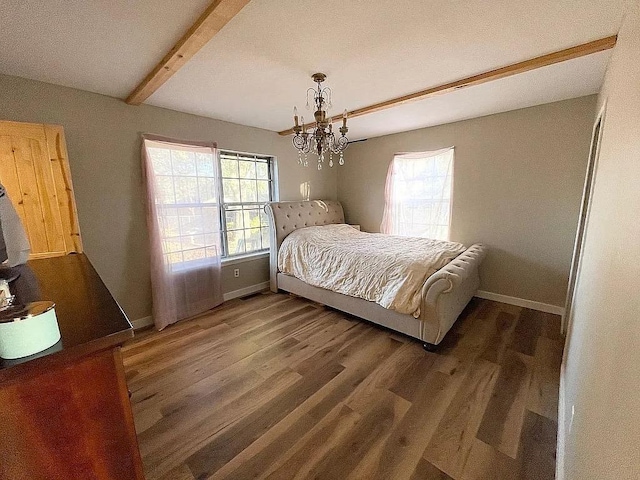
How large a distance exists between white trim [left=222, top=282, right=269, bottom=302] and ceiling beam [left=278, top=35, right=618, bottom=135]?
2.82 meters

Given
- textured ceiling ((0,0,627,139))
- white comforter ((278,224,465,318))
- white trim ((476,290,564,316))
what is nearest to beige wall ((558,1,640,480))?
textured ceiling ((0,0,627,139))

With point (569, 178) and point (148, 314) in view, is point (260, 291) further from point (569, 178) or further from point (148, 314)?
point (569, 178)

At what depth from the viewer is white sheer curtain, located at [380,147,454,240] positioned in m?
3.65

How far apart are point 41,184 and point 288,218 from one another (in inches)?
99.7

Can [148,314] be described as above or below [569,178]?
below

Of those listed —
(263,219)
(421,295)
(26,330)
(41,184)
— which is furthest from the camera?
(263,219)

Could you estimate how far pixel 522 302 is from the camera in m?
3.16

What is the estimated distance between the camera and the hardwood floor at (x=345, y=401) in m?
1.36

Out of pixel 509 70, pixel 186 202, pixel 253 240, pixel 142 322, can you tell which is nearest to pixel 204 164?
pixel 186 202

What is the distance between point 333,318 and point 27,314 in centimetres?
265

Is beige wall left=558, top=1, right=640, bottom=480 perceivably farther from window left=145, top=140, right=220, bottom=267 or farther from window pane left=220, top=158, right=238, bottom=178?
window pane left=220, top=158, right=238, bottom=178

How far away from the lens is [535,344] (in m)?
2.36

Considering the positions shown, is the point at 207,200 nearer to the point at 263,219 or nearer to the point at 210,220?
the point at 210,220

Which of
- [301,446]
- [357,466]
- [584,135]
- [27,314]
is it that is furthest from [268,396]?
[584,135]
